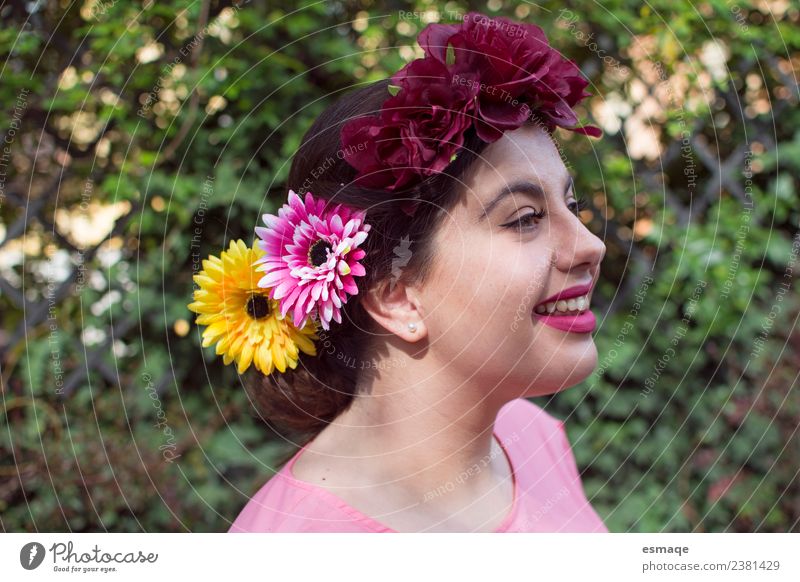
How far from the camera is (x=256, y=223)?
2.16 metres

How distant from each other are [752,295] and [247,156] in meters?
1.63

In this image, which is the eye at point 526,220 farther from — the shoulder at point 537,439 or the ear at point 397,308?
the shoulder at point 537,439

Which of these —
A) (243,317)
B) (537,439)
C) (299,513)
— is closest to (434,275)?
(243,317)

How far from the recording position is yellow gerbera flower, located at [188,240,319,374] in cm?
123

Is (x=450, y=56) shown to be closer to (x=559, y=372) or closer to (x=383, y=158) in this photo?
(x=383, y=158)

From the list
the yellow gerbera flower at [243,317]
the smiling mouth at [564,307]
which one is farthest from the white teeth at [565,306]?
the yellow gerbera flower at [243,317]

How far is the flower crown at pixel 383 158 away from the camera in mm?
1094

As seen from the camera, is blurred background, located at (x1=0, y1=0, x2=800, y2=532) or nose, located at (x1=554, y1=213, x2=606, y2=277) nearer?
nose, located at (x1=554, y1=213, x2=606, y2=277)

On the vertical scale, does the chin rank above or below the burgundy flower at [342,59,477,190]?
below

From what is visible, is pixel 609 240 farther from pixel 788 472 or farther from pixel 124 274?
pixel 124 274

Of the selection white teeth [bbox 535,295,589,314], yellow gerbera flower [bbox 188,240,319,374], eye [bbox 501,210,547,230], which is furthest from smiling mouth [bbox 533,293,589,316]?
yellow gerbera flower [bbox 188,240,319,374]

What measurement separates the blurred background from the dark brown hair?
81 centimetres

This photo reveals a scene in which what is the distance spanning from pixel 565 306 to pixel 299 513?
0.52m

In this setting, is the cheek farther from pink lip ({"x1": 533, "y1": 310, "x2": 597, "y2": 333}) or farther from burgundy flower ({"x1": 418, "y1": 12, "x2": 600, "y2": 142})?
burgundy flower ({"x1": 418, "y1": 12, "x2": 600, "y2": 142})
